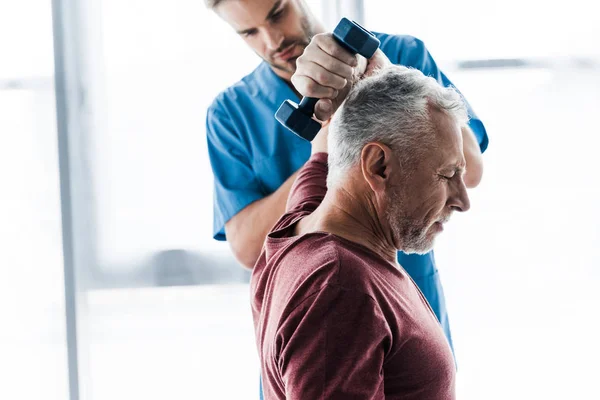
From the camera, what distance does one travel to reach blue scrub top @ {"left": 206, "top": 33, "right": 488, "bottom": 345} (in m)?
1.28

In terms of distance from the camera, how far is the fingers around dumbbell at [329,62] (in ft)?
3.07

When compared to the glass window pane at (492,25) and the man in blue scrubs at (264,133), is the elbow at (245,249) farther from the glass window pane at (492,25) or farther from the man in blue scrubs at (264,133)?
the glass window pane at (492,25)

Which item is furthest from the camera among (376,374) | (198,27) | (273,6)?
(198,27)

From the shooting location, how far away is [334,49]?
0.93m

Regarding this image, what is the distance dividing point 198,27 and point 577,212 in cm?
126

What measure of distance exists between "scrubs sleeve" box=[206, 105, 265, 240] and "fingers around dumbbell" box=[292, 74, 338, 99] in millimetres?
391

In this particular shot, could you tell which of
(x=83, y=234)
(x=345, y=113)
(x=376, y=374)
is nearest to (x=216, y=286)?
(x=83, y=234)

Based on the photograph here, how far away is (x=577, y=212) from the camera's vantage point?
1.96 m

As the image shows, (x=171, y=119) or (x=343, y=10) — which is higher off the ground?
(x=343, y=10)

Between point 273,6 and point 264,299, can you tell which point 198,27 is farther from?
point 264,299

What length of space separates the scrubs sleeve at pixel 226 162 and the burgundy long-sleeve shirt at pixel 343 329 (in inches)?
13.7

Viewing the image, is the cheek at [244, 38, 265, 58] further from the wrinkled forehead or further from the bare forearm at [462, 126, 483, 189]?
the bare forearm at [462, 126, 483, 189]

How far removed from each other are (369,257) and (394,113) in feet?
0.68

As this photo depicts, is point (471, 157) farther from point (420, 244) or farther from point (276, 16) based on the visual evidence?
point (276, 16)
